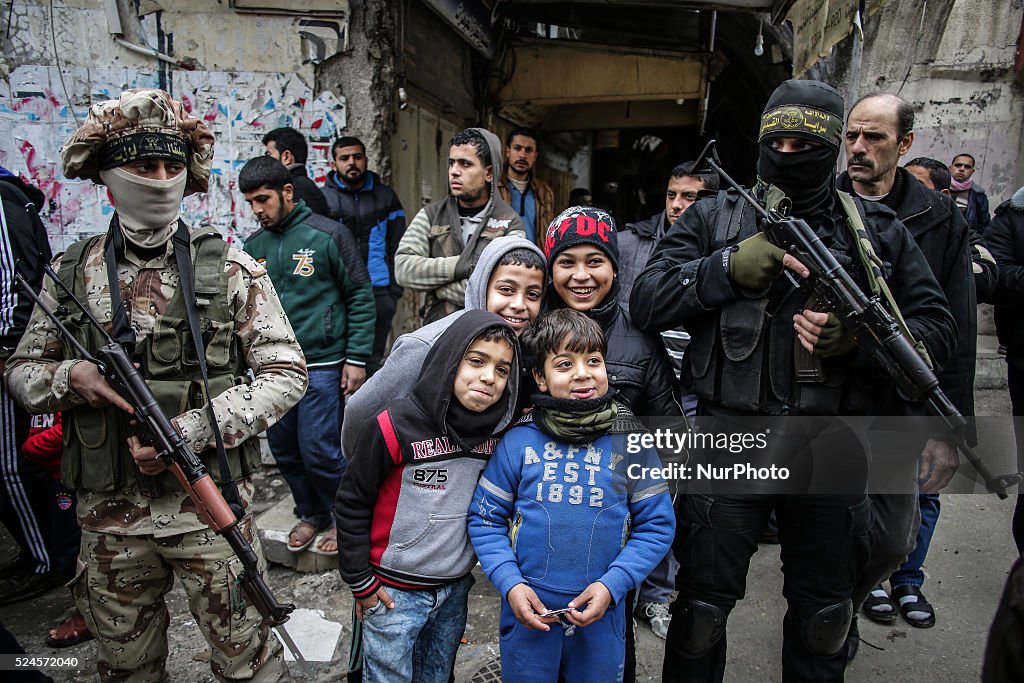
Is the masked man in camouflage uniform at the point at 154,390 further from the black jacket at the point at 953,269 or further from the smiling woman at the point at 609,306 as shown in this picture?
the black jacket at the point at 953,269

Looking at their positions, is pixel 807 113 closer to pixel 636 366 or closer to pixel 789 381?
pixel 789 381

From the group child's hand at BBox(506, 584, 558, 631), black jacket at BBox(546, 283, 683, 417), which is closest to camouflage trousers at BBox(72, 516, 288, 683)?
child's hand at BBox(506, 584, 558, 631)

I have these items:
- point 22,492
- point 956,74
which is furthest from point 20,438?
point 956,74

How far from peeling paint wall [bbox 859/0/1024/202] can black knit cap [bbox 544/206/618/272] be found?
4.71 metres

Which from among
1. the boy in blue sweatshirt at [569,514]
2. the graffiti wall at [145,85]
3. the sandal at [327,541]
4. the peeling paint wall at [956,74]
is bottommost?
the sandal at [327,541]

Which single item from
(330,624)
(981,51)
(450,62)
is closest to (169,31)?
(450,62)

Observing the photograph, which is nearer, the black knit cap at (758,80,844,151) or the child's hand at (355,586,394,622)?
the child's hand at (355,586,394,622)

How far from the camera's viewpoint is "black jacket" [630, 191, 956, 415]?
2.01 metres

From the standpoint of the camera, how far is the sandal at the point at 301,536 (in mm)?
3504

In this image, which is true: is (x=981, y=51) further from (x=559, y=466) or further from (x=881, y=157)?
(x=559, y=466)

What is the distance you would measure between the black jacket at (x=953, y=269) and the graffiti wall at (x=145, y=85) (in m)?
3.84

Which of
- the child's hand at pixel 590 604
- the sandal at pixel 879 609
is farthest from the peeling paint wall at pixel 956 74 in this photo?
the child's hand at pixel 590 604

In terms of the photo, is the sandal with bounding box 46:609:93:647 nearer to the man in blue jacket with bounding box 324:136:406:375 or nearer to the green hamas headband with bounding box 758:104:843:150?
the man in blue jacket with bounding box 324:136:406:375

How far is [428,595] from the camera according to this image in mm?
1874
